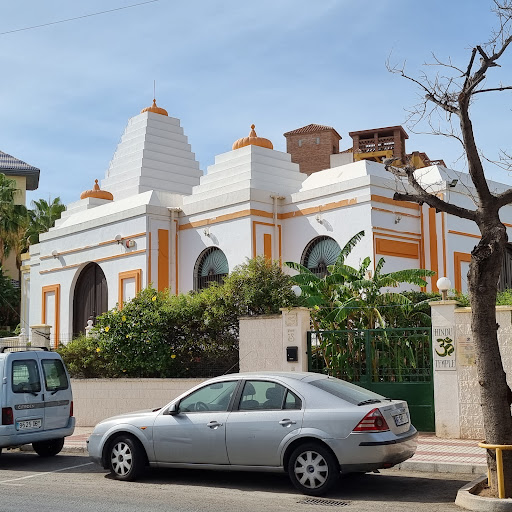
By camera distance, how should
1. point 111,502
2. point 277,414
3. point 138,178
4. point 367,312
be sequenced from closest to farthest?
point 111,502
point 277,414
point 367,312
point 138,178

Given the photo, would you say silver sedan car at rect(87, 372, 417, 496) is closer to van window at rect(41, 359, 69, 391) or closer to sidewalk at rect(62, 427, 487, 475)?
sidewalk at rect(62, 427, 487, 475)

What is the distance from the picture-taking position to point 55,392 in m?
12.2

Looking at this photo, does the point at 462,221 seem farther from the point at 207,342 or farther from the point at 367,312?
the point at 207,342

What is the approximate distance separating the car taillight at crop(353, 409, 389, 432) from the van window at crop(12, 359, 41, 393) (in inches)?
232

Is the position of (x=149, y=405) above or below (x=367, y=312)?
below

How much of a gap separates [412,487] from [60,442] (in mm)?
6200

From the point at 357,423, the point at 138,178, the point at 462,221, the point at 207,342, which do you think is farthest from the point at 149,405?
the point at 138,178

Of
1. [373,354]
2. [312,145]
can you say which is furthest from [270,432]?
[312,145]

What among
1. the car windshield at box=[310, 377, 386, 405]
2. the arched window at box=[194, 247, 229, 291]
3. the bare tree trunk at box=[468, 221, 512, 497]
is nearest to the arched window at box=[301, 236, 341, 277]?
the arched window at box=[194, 247, 229, 291]

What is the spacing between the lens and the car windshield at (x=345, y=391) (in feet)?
29.1

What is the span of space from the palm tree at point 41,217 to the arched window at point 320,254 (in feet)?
80.6

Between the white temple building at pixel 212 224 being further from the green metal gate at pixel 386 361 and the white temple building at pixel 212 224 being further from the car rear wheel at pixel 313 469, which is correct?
the car rear wheel at pixel 313 469

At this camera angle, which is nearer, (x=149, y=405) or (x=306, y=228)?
(x=149, y=405)

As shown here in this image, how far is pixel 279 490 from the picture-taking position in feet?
29.2
